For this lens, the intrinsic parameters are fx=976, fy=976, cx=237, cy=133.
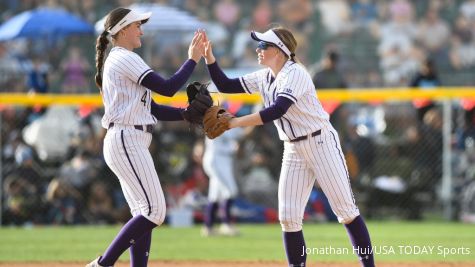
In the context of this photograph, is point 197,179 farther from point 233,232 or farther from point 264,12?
point 264,12

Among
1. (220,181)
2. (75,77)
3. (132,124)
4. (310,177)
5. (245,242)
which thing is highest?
(132,124)

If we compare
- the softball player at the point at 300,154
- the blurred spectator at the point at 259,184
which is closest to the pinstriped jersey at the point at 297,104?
the softball player at the point at 300,154

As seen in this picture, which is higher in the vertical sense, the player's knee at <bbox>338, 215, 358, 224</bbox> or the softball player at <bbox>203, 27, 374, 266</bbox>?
the softball player at <bbox>203, 27, 374, 266</bbox>

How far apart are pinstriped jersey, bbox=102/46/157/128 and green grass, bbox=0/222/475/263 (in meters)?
2.96

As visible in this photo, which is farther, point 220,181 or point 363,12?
point 363,12

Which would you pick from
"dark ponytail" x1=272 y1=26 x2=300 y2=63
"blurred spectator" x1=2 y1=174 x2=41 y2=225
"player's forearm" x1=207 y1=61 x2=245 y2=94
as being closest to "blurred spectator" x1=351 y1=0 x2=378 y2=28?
"blurred spectator" x1=2 y1=174 x2=41 y2=225

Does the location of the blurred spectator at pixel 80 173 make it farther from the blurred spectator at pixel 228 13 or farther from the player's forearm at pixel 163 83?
the player's forearm at pixel 163 83

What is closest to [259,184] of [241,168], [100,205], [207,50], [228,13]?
[241,168]

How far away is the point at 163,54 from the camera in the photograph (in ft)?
54.3

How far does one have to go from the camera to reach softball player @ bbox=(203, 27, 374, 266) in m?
6.91

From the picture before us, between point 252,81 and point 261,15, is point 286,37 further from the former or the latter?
point 261,15

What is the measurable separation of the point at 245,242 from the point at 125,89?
15.8 feet

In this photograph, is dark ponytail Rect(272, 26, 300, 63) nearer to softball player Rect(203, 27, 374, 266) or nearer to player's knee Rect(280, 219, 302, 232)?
softball player Rect(203, 27, 374, 266)

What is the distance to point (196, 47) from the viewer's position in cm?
689
